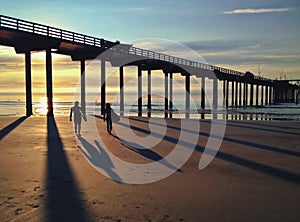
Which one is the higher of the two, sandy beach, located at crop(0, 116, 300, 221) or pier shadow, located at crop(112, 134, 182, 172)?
pier shadow, located at crop(112, 134, 182, 172)

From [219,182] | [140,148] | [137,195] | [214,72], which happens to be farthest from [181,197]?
[214,72]

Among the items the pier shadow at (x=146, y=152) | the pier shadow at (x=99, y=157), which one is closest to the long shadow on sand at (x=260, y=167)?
the pier shadow at (x=146, y=152)

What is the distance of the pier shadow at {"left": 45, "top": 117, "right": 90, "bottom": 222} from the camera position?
14.1ft

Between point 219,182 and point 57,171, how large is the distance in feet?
10.7

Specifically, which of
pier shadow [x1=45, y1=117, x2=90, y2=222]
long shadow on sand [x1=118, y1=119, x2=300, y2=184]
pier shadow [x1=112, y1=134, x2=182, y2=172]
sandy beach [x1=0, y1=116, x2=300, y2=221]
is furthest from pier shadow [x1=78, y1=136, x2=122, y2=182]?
long shadow on sand [x1=118, y1=119, x2=300, y2=184]

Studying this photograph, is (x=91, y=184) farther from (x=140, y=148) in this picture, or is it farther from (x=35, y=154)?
(x=140, y=148)

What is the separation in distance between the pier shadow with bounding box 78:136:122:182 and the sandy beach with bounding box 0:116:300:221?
168 millimetres

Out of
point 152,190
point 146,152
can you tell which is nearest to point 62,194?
point 152,190

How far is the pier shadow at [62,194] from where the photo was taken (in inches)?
169

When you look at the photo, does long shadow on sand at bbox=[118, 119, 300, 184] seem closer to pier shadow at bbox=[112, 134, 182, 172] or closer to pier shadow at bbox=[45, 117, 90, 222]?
pier shadow at bbox=[112, 134, 182, 172]

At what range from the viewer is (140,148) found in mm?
9891

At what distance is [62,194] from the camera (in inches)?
204

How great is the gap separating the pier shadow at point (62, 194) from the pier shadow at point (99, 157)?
65cm

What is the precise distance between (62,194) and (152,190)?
1.46 meters
